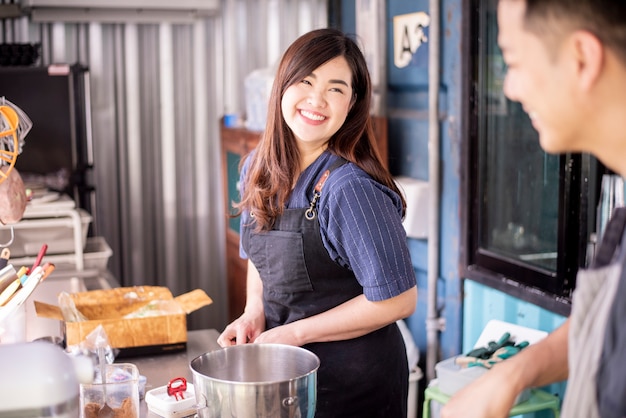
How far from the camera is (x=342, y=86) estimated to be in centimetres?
228

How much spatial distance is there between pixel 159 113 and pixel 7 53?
1.08 metres

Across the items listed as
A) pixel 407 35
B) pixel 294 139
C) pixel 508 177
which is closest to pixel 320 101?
pixel 294 139

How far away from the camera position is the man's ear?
1.04m

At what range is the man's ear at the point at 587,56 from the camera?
1.04m

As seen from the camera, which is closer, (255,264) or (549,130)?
(549,130)

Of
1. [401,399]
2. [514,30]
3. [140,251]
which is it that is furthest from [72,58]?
[514,30]

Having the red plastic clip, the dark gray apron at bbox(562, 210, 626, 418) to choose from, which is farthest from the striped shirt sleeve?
the dark gray apron at bbox(562, 210, 626, 418)

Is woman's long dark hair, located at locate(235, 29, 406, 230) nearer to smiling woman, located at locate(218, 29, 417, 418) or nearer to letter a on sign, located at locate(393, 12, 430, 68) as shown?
smiling woman, located at locate(218, 29, 417, 418)

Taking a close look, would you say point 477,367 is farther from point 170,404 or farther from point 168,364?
point 170,404

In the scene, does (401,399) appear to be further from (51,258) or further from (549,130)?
(51,258)

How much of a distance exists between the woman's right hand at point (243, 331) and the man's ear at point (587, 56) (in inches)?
53.9

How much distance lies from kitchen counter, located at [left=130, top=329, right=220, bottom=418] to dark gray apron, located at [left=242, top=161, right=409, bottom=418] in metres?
0.35

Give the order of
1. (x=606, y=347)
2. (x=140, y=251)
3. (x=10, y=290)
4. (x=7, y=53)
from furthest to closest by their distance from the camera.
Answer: (x=140, y=251)
(x=7, y=53)
(x=10, y=290)
(x=606, y=347)

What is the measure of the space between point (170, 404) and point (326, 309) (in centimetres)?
55
